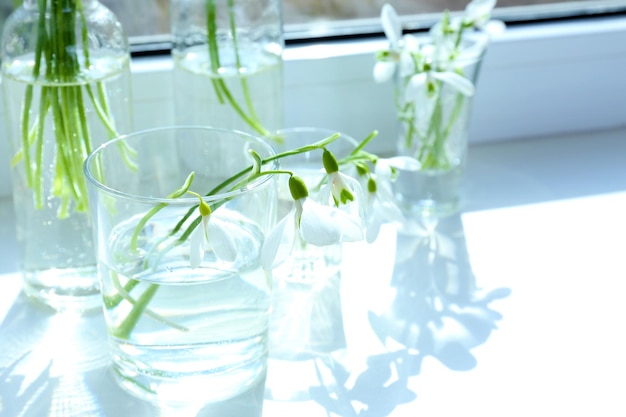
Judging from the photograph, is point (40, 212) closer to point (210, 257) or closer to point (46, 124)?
point (46, 124)

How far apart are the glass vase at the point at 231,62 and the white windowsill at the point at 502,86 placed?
0.10m

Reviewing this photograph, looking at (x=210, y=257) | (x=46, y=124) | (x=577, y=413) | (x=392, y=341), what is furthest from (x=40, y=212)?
(x=577, y=413)

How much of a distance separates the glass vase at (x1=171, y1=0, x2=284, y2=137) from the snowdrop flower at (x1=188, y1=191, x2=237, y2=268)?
0.27 metres

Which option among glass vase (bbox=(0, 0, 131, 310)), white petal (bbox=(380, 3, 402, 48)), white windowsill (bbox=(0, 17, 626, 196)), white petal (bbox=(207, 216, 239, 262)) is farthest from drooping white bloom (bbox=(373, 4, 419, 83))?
white petal (bbox=(207, 216, 239, 262))

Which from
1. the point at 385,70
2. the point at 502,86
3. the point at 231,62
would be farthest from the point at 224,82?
the point at 502,86

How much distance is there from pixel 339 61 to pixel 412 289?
0.97 ft

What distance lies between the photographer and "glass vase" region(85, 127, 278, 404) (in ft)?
2.00

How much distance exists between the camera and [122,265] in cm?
63

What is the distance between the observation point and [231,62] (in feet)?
2.71

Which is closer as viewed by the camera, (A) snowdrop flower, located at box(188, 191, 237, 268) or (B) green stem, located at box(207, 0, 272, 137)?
(A) snowdrop flower, located at box(188, 191, 237, 268)

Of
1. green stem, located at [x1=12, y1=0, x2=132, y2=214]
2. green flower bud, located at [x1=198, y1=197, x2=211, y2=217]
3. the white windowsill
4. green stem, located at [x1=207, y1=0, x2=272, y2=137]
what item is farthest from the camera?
the white windowsill

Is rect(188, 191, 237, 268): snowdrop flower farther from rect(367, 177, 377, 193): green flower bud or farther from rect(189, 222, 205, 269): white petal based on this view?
rect(367, 177, 377, 193): green flower bud

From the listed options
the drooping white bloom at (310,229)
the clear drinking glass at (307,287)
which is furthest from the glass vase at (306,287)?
the drooping white bloom at (310,229)

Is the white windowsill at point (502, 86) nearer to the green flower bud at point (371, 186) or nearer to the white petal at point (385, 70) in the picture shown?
the white petal at point (385, 70)
